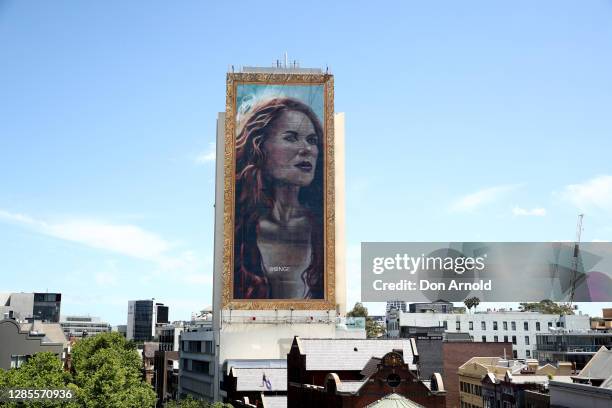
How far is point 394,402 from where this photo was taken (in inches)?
2712

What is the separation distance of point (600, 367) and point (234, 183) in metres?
77.9

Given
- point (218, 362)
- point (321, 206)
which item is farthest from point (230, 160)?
point (218, 362)

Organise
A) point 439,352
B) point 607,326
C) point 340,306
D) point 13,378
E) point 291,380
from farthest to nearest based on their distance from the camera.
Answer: point 607,326 < point 340,306 < point 439,352 < point 291,380 < point 13,378

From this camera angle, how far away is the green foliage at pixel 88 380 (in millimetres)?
79562

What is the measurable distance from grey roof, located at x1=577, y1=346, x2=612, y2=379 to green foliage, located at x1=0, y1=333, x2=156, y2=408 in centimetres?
5924

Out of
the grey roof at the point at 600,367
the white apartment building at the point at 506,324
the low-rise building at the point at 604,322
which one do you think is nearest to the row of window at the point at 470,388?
the white apartment building at the point at 506,324

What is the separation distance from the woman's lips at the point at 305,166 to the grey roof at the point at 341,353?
55.0 metres

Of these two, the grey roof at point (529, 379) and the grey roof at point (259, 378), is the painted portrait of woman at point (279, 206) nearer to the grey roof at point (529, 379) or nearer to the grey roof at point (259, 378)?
the grey roof at point (259, 378)

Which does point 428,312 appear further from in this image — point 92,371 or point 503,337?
point 92,371

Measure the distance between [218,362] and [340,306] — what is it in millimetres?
26933

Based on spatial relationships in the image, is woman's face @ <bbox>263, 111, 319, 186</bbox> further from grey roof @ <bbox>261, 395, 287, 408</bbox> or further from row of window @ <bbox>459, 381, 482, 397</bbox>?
grey roof @ <bbox>261, 395, 287, 408</bbox>

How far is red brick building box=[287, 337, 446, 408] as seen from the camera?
6938 centimetres

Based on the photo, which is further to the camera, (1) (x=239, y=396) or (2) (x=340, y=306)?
(2) (x=340, y=306)

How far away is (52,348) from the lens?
349 ft
